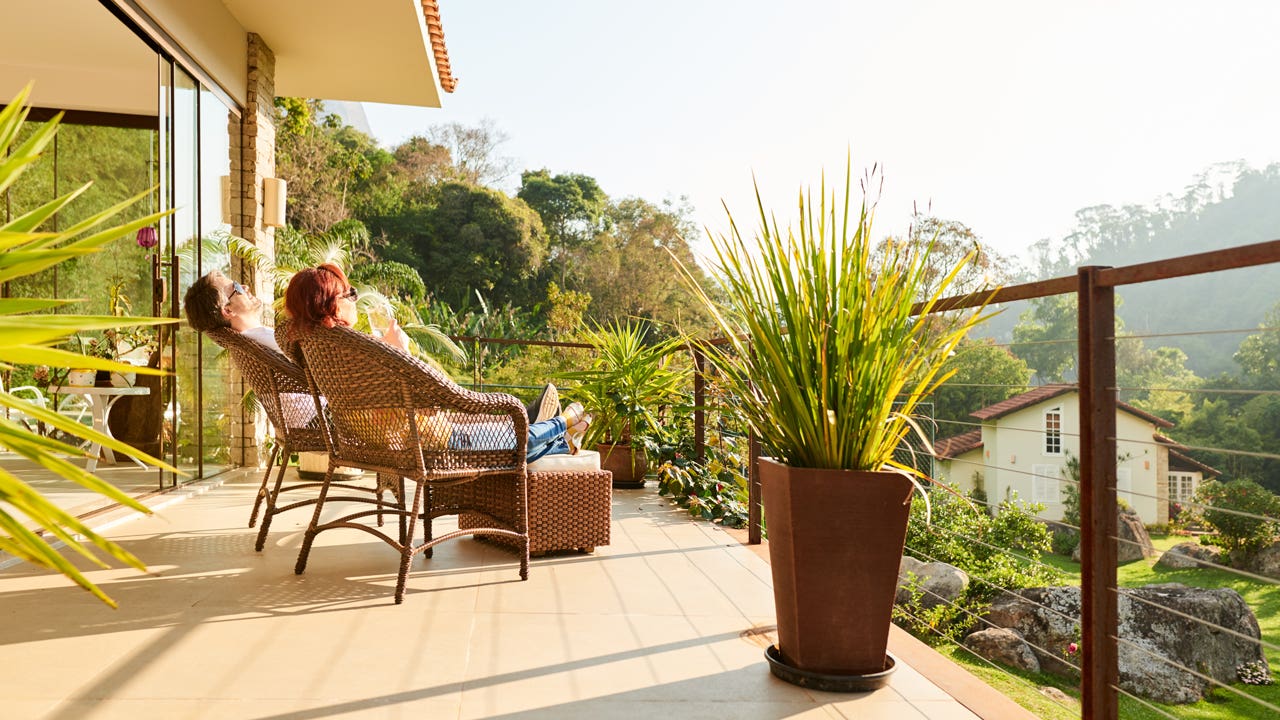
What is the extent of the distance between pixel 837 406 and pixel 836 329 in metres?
Result: 0.18

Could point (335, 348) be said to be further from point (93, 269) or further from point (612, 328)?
point (93, 269)

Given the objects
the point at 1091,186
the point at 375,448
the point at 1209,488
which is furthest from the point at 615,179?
the point at 375,448

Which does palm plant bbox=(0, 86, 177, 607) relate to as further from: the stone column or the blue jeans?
the stone column

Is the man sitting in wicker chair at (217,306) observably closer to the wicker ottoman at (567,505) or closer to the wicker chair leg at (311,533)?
the wicker chair leg at (311,533)

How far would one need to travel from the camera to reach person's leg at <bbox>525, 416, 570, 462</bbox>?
11.5 ft

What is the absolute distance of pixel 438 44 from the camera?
7098 mm

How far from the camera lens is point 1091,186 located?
166 ft

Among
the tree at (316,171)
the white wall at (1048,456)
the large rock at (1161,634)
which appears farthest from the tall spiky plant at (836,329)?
the white wall at (1048,456)

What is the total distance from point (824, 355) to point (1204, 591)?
16342 mm

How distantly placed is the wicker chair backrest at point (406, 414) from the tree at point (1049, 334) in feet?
99.0

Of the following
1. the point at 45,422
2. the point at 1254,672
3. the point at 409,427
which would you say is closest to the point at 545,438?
the point at 409,427

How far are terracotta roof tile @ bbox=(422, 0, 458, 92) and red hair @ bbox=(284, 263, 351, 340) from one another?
3838mm

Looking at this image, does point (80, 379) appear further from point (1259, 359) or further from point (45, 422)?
point (1259, 359)

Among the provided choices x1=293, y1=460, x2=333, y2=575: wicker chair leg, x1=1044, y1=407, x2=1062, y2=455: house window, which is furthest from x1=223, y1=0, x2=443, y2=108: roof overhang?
x1=1044, y1=407, x2=1062, y2=455: house window
